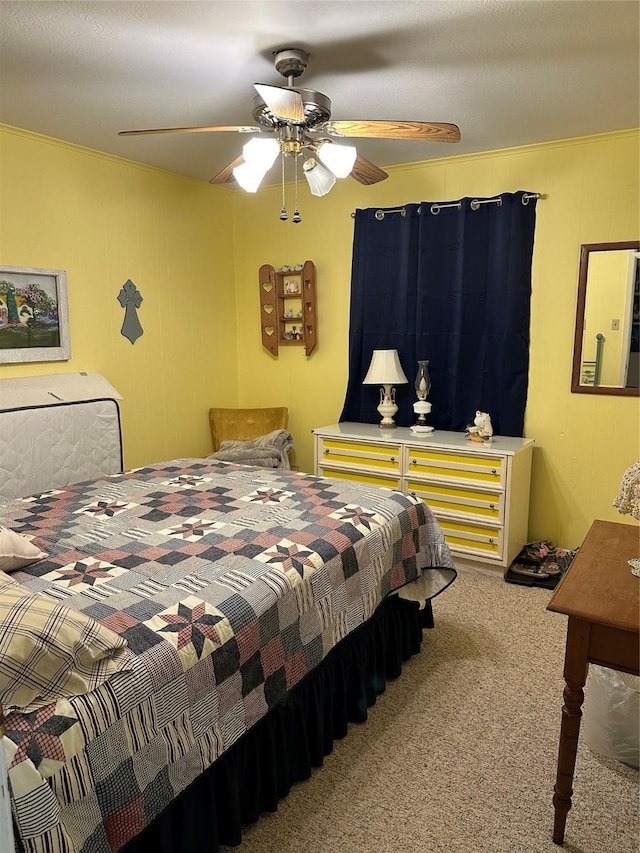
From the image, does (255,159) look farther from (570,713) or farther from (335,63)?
(570,713)

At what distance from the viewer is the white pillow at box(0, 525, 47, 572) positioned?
182 centimetres

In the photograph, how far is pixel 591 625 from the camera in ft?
5.05

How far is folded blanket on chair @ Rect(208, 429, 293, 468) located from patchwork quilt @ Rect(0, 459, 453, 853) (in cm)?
111

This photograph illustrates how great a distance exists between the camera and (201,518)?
7.71 ft

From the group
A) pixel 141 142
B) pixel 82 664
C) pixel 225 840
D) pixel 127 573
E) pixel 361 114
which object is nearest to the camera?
pixel 82 664

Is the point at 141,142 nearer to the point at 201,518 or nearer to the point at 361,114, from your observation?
the point at 361,114

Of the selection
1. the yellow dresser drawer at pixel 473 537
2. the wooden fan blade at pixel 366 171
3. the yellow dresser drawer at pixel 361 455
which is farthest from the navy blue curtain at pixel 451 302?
the wooden fan blade at pixel 366 171

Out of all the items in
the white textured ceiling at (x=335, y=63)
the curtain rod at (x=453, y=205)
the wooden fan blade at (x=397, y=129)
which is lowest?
the wooden fan blade at (x=397, y=129)

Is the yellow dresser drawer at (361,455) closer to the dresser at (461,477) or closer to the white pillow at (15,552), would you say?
the dresser at (461,477)

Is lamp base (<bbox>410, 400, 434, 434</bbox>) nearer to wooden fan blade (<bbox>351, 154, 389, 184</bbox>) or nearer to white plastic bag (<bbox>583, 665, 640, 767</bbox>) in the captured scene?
wooden fan blade (<bbox>351, 154, 389, 184</bbox>)

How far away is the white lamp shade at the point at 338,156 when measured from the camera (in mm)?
2344

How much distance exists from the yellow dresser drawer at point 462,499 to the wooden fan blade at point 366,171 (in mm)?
1770

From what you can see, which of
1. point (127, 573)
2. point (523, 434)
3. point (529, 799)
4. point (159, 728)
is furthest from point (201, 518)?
point (523, 434)

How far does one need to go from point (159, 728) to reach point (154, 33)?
2291mm
